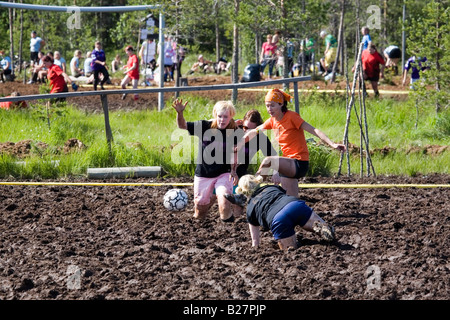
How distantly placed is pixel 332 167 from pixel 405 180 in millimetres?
1258

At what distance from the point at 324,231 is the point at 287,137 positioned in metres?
1.82

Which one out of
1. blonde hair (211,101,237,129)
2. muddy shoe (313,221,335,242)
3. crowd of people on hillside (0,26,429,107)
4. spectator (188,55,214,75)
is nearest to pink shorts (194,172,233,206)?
blonde hair (211,101,237,129)

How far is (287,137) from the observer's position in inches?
325

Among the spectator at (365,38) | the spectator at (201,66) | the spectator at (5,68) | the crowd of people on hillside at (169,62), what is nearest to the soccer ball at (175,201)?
the crowd of people on hillside at (169,62)

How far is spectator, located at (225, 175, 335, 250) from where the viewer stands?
6594 millimetres

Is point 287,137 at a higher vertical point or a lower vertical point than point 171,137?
higher

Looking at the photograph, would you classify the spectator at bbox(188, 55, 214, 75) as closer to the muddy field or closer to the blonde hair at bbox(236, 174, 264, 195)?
the muddy field

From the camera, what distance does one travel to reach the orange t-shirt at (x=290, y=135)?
8180mm

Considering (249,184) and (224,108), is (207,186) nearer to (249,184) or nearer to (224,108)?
(224,108)

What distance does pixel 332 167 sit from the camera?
11.3 m

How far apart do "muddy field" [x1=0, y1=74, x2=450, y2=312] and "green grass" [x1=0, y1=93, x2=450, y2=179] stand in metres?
1.50

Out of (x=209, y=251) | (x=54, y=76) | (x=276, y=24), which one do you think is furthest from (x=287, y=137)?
(x=54, y=76)
